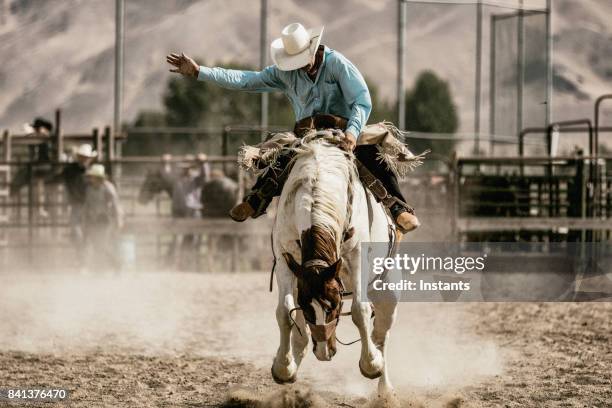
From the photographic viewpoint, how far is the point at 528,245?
1239cm

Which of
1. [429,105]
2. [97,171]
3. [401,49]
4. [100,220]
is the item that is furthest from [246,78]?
[429,105]

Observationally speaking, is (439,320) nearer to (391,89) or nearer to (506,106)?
(506,106)

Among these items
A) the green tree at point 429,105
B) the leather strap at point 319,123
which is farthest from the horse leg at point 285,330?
A: the green tree at point 429,105

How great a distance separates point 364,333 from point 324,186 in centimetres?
77

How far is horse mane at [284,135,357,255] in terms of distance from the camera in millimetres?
5070

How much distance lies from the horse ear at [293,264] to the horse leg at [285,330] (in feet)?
0.19

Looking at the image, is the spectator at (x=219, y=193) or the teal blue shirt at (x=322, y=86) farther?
the spectator at (x=219, y=193)

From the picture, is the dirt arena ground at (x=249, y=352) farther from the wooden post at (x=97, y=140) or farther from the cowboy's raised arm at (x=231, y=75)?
the wooden post at (x=97, y=140)

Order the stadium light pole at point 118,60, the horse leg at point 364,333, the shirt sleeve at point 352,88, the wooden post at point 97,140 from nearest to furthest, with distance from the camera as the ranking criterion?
the horse leg at point 364,333 < the shirt sleeve at point 352,88 < the wooden post at point 97,140 < the stadium light pole at point 118,60

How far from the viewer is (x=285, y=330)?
5.28 metres

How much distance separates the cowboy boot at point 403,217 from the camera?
6.01 metres

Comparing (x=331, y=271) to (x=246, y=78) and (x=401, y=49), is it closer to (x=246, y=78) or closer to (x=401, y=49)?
(x=246, y=78)

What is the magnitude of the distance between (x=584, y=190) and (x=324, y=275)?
27.2ft

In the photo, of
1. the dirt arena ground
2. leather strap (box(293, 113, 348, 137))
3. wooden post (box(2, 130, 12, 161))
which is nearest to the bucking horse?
leather strap (box(293, 113, 348, 137))
